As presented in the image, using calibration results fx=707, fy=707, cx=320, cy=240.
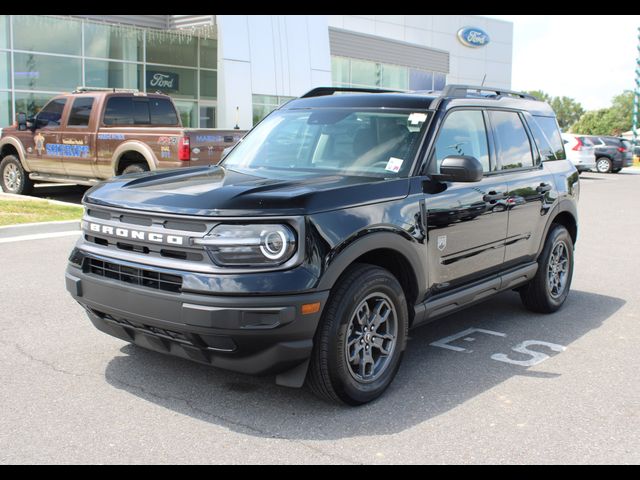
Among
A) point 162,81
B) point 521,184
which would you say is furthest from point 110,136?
point 162,81

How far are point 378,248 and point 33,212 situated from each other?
894 cm

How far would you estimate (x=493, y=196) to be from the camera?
5.27 m

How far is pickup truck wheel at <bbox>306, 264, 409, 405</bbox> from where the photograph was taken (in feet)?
12.9

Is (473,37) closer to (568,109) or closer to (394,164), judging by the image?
(394,164)

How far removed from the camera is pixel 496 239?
17.5 feet

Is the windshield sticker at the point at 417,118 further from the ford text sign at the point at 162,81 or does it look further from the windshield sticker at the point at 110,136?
the ford text sign at the point at 162,81

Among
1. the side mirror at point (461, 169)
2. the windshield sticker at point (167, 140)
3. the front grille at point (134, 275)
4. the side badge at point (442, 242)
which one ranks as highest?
the windshield sticker at point (167, 140)

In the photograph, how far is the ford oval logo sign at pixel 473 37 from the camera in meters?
44.8

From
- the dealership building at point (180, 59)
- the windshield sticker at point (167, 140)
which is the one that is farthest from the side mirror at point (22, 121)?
the dealership building at point (180, 59)

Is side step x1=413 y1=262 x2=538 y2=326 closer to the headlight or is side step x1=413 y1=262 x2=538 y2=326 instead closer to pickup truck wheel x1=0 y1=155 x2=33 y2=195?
the headlight

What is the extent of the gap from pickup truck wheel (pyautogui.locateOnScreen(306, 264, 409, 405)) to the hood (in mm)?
457

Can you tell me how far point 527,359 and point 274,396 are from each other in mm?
1986

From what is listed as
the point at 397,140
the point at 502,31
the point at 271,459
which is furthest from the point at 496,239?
the point at 502,31

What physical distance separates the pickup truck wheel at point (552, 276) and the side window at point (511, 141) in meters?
0.79
